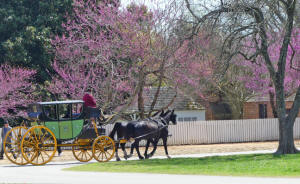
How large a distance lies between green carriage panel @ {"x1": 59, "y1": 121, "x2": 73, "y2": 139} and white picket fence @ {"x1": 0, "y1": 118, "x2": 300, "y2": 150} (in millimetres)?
13872

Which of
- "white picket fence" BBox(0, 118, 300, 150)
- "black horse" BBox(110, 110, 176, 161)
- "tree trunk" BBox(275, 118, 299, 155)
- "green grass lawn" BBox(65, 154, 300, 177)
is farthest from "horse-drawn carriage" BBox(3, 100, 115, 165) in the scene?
"white picket fence" BBox(0, 118, 300, 150)

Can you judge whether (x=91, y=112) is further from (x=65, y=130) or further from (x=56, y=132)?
(x=56, y=132)

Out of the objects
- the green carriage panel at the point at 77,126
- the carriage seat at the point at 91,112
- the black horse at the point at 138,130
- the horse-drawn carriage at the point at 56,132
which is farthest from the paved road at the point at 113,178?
the black horse at the point at 138,130

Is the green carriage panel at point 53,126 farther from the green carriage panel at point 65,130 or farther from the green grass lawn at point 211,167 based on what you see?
the green grass lawn at point 211,167

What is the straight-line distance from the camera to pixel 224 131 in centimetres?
3566

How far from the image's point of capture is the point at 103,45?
2977 centimetres

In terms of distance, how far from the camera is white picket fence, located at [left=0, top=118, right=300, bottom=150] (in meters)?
34.7

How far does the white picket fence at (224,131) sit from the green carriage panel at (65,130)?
45.5 feet

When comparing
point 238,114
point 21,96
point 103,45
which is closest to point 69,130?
point 103,45

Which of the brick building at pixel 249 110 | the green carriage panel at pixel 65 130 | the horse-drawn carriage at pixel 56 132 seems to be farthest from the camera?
the brick building at pixel 249 110

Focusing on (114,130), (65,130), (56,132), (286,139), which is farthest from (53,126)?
(286,139)

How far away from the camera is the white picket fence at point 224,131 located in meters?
→ 34.7

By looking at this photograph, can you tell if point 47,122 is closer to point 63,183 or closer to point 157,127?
point 157,127

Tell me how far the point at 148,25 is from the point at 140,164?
11015mm
